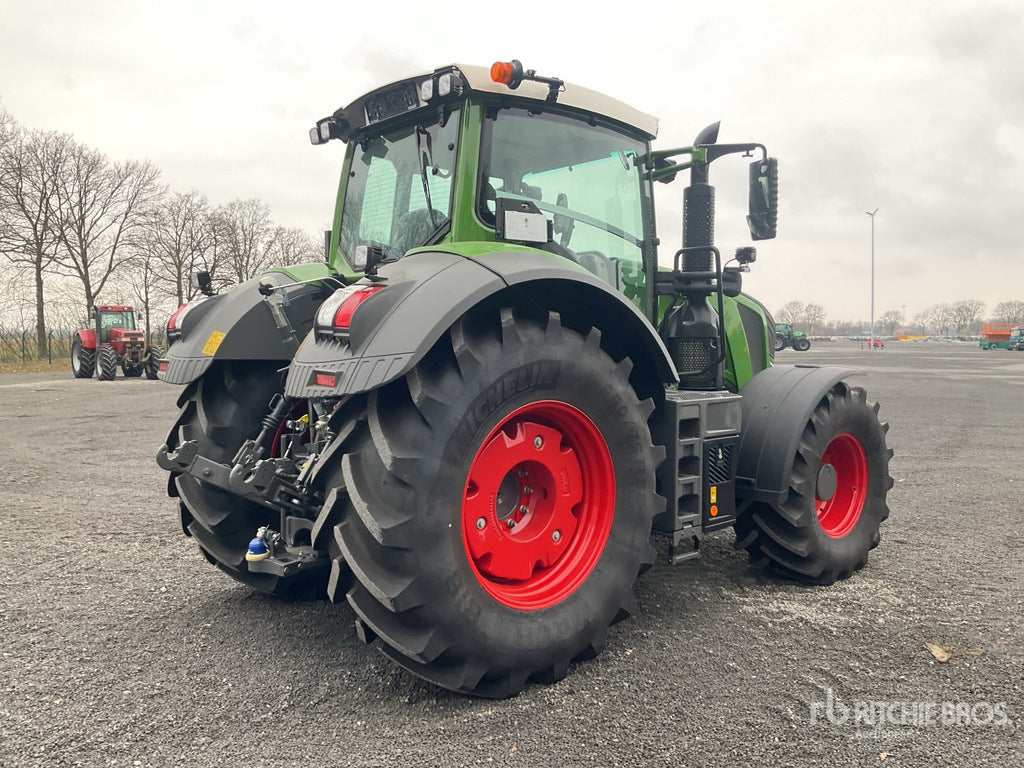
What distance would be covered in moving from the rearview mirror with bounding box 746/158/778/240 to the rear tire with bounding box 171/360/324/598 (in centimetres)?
282

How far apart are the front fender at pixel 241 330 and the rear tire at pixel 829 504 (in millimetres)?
2681

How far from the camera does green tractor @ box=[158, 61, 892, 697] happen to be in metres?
2.61

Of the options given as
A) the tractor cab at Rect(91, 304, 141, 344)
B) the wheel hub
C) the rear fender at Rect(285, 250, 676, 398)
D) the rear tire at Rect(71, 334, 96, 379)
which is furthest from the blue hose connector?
the rear tire at Rect(71, 334, 96, 379)

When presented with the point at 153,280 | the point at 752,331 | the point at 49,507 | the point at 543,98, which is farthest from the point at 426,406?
the point at 153,280

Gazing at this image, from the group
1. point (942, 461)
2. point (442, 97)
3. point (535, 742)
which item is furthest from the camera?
point (942, 461)

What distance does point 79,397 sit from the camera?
695 inches

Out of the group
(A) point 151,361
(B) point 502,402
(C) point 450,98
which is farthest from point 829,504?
(A) point 151,361

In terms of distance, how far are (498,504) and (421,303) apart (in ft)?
3.13

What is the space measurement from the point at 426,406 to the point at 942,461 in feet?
25.6

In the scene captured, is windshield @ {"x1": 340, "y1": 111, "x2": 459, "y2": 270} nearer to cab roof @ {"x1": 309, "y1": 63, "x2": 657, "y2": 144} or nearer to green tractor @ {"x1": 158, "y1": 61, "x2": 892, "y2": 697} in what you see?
green tractor @ {"x1": 158, "y1": 61, "x2": 892, "y2": 697}

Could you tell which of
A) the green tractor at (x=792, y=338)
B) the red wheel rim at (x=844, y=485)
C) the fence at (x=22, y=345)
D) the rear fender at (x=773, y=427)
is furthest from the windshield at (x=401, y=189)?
the green tractor at (x=792, y=338)

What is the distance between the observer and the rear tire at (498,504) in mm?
2557

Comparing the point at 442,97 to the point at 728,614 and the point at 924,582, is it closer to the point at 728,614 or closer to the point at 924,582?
the point at 728,614

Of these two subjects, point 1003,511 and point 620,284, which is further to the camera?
point 1003,511
